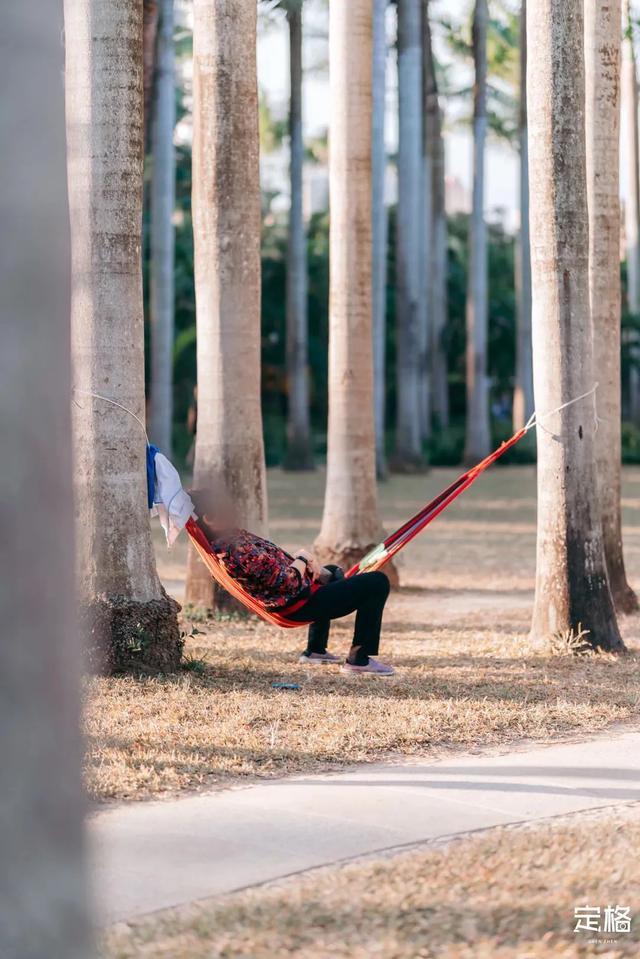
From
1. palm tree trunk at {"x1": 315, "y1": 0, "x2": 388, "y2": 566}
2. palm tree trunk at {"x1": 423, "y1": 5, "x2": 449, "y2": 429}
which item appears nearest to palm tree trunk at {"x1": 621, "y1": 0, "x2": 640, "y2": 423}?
palm tree trunk at {"x1": 423, "y1": 5, "x2": 449, "y2": 429}

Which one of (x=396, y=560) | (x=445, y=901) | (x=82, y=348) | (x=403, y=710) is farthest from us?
(x=396, y=560)

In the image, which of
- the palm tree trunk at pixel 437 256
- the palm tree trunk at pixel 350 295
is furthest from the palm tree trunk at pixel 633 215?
the palm tree trunk at pixel 350 295

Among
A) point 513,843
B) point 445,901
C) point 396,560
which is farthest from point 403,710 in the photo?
point 396,560

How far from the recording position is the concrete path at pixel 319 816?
195 inches

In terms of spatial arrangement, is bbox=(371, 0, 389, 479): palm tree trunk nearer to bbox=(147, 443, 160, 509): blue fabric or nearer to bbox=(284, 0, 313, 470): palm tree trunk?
bbox=(284, 0, 313, 470): palm tree trunk

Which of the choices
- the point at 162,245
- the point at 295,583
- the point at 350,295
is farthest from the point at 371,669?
the point at 162,245

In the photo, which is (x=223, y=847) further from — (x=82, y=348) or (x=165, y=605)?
(x=82, y=348)

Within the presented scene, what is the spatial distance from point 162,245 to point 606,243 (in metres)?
15.9

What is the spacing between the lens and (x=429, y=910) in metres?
4.75

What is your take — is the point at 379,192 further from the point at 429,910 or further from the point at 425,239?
the point at 429,910

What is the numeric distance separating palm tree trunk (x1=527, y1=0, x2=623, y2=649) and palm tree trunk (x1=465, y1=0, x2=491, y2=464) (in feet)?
79.2

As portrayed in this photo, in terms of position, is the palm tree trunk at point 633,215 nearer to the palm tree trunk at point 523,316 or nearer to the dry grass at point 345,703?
the palm tree trunk at point 523,316

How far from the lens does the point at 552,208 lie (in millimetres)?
10141

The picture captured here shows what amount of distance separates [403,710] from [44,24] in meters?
5.47
